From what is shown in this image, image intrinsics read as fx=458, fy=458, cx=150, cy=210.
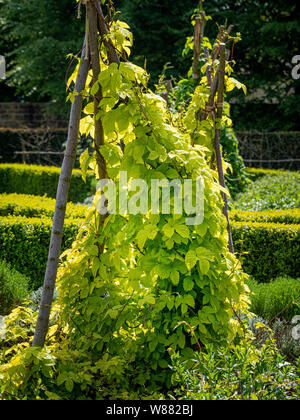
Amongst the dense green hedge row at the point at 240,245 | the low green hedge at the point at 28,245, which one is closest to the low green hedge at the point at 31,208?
the dense green hedge row at the point at 240,245

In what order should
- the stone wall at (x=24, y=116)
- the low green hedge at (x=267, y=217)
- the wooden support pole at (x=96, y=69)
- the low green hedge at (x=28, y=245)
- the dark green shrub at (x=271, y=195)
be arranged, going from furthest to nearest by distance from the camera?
the stone wall at (x=24, y=116) → the dark green shrub at (x=271, y=195) → the low green hedge at (x=267, y=217) → the low green hedge at (x=28, y=245) → the wooden support pole at (x=96, y=69)

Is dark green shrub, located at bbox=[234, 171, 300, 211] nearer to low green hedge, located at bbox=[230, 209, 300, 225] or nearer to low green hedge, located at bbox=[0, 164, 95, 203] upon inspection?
low green hedge, located at bbox=[230, 209, 300, 225]

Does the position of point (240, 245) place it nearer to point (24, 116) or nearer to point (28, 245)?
point (28, 245)

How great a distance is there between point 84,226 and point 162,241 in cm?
54

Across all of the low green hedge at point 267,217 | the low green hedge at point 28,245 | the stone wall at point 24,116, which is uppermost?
the stone wall at point 24,116

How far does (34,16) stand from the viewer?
59.7 ft

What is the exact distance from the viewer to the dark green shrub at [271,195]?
23.6 feet

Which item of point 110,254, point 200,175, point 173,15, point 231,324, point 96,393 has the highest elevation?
point 173,15

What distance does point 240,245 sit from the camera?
507cm

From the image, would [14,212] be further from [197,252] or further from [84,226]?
[197,252]

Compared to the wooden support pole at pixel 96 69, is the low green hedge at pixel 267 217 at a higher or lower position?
lower

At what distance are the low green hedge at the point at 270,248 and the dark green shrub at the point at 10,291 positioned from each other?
232 cm

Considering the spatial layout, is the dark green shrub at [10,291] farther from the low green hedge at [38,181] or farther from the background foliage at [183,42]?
the background foliage at [183,42]
